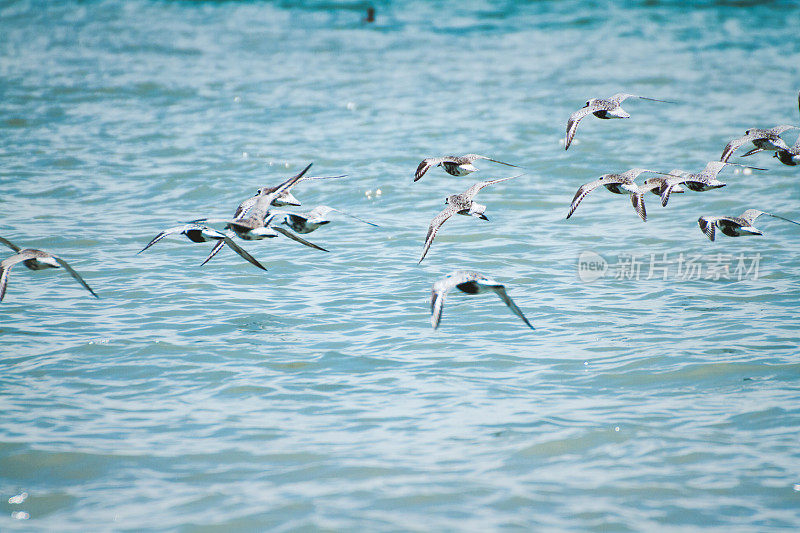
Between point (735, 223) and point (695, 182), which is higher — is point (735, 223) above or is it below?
below

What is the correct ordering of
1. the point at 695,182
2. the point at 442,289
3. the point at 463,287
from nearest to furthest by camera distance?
the point at 442,289, the point at 463,287, the point at 695,182

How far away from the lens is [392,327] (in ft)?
34.4

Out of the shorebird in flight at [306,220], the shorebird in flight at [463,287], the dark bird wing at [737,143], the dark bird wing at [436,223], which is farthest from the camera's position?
the dark bird wing at [737,143]

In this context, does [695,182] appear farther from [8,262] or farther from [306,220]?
[8,262]

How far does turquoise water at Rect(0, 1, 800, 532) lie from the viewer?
7055 millimetres

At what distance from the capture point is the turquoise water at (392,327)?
7055 mm

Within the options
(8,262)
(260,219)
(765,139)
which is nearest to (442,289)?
(260,219)

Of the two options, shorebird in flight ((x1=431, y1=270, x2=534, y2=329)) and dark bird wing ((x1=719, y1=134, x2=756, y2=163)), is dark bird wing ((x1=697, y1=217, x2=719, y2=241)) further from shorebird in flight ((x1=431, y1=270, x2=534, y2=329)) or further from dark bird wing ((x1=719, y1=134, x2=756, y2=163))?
shorebird in flight ((x1=431, y1=270, x2=534, y2=329))

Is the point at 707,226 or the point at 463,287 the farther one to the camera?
the point at 707,226

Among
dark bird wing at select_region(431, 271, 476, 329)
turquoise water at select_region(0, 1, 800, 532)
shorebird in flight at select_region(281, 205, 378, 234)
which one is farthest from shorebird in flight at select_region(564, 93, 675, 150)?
shorebird in flight at select_region(281, 205, 378, 234)

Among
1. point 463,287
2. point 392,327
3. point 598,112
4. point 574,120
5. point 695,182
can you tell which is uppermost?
point 598,112

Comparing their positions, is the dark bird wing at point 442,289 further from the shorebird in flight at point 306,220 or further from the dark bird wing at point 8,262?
the dark bird wing at point 8,262

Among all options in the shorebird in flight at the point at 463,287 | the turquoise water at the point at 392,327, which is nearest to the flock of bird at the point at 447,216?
the shorebird in flight at the point at 463,287

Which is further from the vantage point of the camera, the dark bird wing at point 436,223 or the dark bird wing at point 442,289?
the dark bird wing at point 436,223
